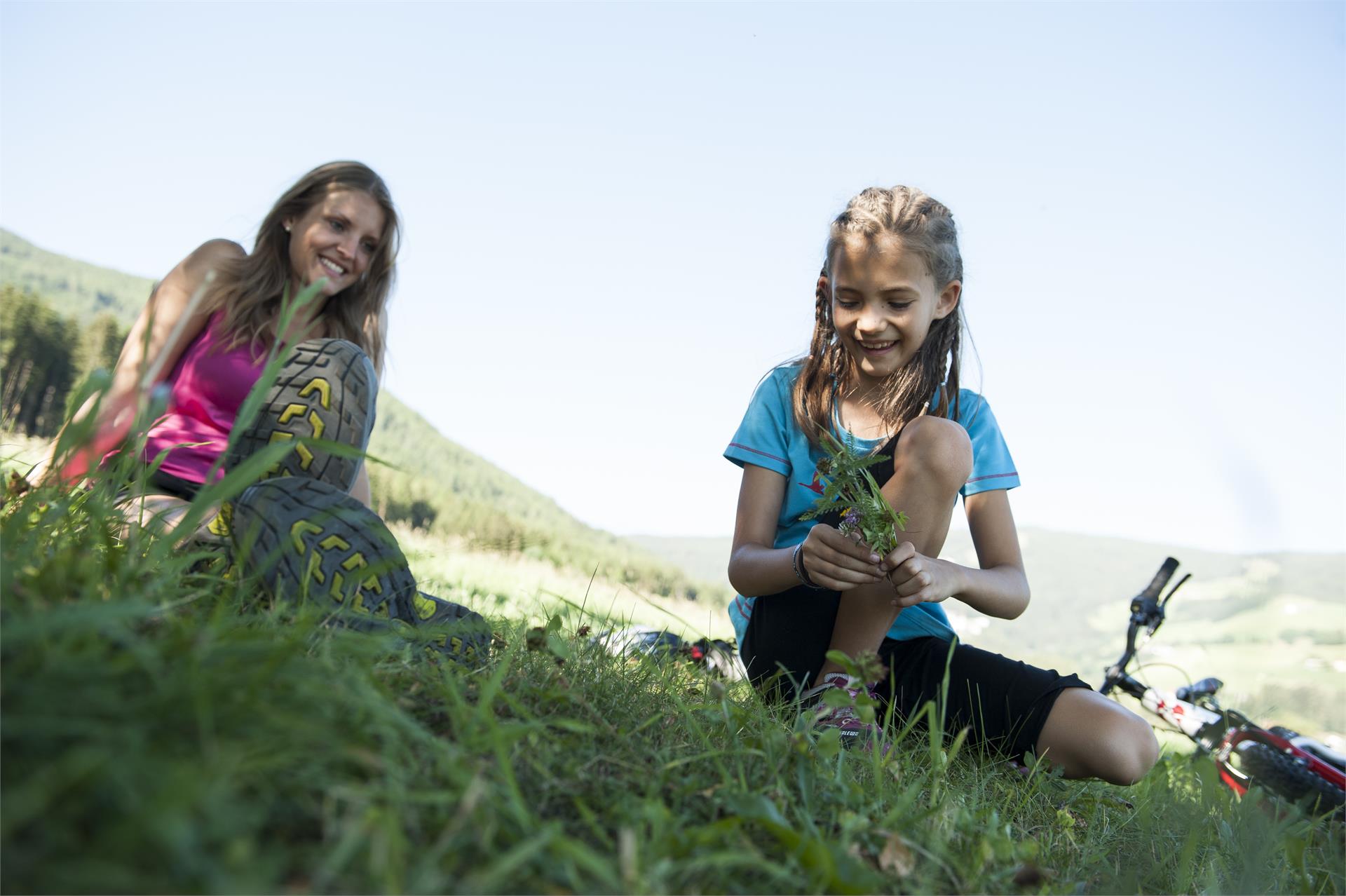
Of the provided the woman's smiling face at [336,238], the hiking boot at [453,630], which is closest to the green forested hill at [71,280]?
the woman's smiling face at [336,238]

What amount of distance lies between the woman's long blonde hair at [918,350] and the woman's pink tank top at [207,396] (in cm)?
201

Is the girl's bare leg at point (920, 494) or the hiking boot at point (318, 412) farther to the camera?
the girl's bare leg at point (920, 494)

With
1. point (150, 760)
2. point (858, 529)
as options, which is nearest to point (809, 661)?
point (858, 529)

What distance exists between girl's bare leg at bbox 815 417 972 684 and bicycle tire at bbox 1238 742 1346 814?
1.85 m

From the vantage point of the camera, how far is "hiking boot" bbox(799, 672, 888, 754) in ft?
5.26

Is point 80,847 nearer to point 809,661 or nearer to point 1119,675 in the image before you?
point 809,661

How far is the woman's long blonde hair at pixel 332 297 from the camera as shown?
3.56m

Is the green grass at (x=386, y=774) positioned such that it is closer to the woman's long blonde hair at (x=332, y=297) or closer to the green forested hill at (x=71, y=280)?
the woman's long blonde hair at (x=332, y=297)

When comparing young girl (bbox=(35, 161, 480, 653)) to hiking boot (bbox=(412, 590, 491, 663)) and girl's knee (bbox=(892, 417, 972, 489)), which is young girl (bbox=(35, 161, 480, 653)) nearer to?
hiking boot (bbox=(412, 590, 491, 663))

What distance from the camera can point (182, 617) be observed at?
1.25 metres

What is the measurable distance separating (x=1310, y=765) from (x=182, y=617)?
148 inches

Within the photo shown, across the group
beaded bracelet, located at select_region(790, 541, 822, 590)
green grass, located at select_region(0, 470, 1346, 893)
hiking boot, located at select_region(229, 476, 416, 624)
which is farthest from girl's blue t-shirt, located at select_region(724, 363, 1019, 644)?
hiking boot, located at select_region(229, 476, 416, 624)

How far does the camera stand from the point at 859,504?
2074 mm

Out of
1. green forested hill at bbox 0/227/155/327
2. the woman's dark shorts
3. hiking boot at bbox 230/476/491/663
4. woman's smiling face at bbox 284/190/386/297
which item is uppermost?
green forested hill at bbox 0/227/155/327
